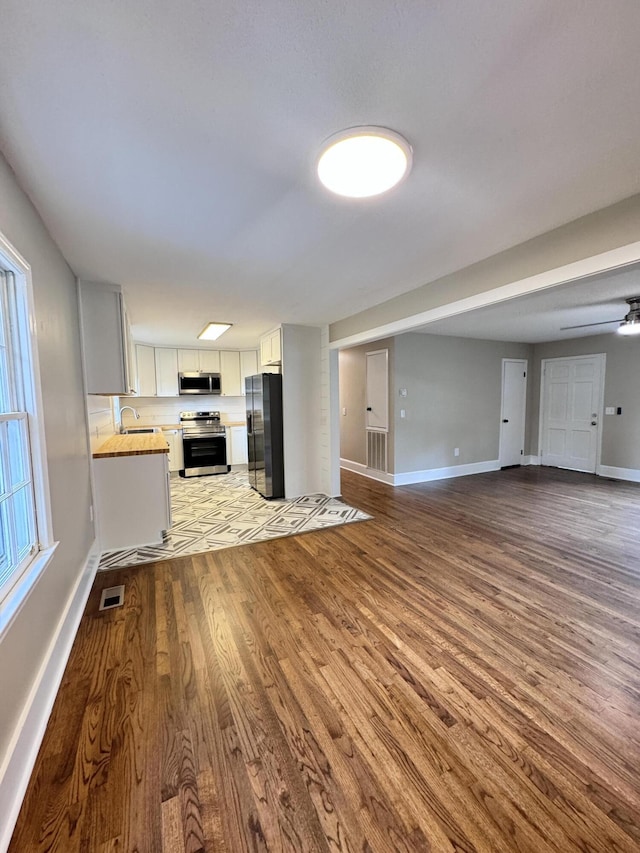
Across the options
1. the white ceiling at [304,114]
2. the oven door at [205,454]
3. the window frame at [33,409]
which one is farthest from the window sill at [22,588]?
the oven door at [205,454]

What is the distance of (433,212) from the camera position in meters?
1.88

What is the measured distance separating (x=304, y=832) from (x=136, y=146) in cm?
247

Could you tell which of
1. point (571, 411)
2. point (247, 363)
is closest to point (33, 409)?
point (247, 363)

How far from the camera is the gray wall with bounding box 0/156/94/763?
4.50ft

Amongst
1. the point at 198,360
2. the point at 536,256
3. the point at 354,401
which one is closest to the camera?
the point at 536,256

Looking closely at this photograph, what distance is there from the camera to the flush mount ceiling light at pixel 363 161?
1.33m

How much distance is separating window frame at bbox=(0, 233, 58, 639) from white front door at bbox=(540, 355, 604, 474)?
733 cm

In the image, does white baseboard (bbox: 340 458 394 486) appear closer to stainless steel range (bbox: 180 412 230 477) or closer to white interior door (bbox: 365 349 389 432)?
white interior door (bbox: 365 349 389 432)

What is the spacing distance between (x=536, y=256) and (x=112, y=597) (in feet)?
12.0

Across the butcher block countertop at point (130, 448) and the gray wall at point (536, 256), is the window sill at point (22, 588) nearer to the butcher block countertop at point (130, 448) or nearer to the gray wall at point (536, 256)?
the butcher block countertop at point (130, 448)

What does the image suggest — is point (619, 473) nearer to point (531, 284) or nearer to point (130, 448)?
point (531, 284)

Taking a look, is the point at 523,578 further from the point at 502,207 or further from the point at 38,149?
the point at 38,149

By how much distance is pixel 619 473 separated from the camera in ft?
18.7

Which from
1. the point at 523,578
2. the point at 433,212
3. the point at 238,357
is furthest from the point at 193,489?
the point at 433,212
